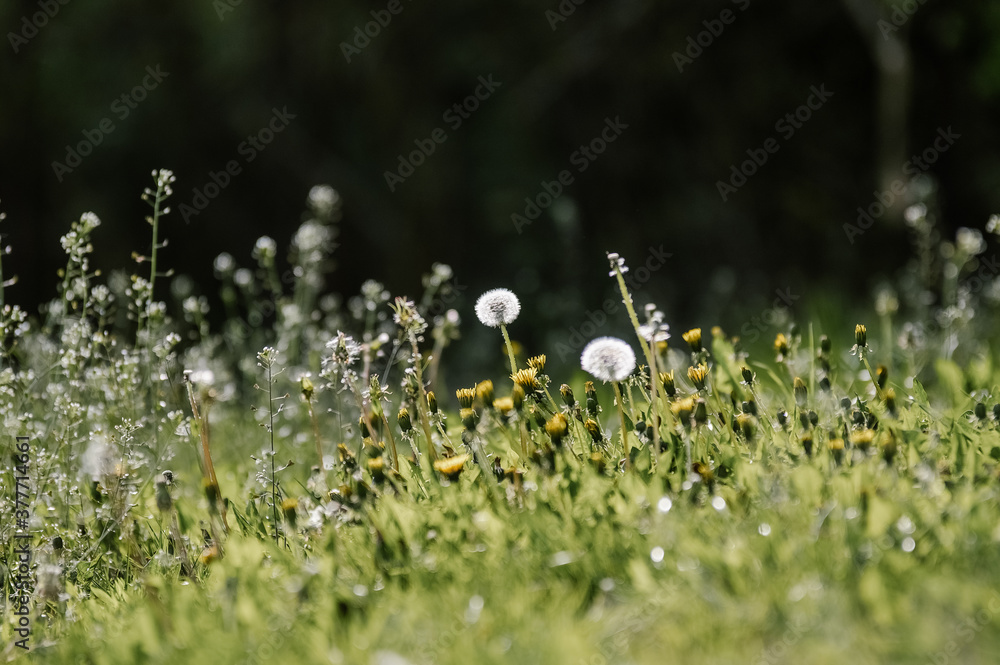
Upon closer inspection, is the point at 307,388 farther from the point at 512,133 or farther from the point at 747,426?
the point at 512,133

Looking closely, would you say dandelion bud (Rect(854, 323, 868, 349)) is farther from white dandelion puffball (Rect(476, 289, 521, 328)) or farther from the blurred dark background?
the blurred dark background

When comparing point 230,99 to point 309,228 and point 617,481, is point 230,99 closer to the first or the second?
point 309,228

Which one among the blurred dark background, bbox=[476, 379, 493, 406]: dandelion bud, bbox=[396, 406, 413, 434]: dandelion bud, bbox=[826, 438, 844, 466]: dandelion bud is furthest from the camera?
the blurred dark background

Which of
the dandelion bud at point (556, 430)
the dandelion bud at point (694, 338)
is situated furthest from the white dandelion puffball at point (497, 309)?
the dandelion bud at point (694, 338)

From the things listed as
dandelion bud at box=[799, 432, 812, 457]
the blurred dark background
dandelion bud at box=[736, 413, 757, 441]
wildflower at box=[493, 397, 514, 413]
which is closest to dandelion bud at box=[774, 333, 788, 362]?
dandelion bud at box=[736, 413, 757, 441]

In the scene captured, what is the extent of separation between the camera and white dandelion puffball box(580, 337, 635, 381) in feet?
8.18

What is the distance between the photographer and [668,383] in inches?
109

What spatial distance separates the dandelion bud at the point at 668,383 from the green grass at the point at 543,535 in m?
0.03

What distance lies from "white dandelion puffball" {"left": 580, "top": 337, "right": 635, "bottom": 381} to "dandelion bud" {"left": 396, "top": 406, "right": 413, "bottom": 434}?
572mm

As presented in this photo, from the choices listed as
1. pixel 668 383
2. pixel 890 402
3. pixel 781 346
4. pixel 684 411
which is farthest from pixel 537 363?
pixel 890 402

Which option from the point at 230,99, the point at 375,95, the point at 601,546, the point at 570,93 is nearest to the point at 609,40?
the point at 570,93

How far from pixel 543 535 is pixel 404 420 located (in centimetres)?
73

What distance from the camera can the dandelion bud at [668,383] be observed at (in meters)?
2.76

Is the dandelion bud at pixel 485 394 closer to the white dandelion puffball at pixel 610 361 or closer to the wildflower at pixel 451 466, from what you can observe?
the wildflower at pixel 451 466
